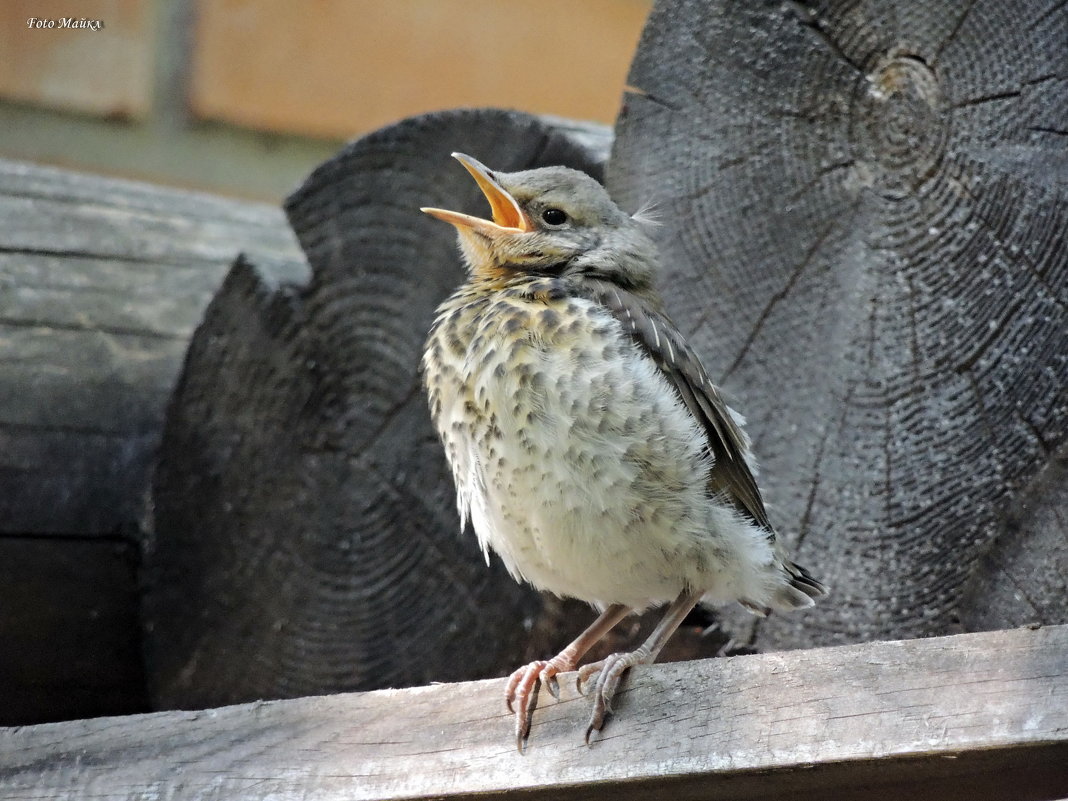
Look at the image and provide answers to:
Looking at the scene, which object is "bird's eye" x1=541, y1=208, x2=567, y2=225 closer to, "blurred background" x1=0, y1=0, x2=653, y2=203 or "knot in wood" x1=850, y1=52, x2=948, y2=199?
"knot in wood" x1=850, y1=52, x2=948, y2=199

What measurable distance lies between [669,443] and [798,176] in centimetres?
58

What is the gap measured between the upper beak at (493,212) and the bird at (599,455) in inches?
0.4

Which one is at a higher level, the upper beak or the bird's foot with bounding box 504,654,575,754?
the upper beak

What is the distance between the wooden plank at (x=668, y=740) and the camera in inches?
72.8

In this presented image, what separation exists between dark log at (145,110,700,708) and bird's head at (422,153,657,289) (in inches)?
7.9

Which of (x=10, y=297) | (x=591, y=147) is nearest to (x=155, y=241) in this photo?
(x=10, y=297)

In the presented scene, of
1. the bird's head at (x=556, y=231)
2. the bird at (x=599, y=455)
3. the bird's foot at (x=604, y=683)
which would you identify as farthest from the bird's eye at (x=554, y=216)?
the bird's foot at (x=604, y=683)

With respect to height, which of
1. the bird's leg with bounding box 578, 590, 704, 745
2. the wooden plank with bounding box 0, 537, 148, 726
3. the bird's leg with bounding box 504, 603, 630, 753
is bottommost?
the wooden plank with bounding box 0, 537, 148, 726

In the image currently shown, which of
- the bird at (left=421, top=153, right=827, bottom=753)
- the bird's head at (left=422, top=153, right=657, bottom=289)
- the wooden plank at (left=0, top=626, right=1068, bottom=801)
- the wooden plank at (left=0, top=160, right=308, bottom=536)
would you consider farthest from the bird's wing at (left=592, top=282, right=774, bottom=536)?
the wooden plank at (left=0, top=160, right=308, bottom=536)

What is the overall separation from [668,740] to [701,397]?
0.69m

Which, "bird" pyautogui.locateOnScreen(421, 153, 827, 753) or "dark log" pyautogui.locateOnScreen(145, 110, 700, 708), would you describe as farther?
"dark log" pyautogui.locateOnScreen(145, 110, 700, 708)

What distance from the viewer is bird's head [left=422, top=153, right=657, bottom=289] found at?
275 centimetres

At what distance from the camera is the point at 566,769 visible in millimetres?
2094

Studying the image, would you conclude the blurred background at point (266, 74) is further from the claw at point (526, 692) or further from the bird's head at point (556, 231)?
the claw at point (526, 692)
